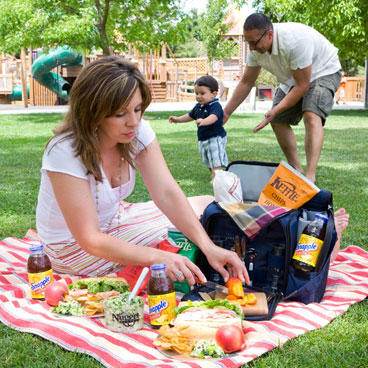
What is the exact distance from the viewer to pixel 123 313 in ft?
7.48

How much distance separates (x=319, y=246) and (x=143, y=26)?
40.9ft

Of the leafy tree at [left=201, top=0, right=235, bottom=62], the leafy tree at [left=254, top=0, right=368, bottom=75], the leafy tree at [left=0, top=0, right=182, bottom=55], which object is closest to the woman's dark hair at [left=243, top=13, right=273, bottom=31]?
the leafy tree at [left=0, top=0, right=182, bottom=55]

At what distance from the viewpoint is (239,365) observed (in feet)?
6.55

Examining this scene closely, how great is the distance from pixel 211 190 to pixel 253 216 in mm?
2595

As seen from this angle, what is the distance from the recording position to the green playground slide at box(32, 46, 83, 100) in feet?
62.6

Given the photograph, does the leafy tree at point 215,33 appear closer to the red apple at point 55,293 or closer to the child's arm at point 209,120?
the child's arm at point 209,120

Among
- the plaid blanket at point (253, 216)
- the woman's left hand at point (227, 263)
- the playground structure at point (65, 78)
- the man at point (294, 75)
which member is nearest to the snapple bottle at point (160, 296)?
the woman's left hand at point (227, 263)

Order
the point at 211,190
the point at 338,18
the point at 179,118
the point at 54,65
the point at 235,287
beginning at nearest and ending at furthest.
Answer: the point at 235,287, the point at 211,190, the point at 179,118, the point at 338,18, the point at 54,65

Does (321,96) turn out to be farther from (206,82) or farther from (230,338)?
(230,338)

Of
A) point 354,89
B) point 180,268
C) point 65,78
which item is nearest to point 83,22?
point 65,78

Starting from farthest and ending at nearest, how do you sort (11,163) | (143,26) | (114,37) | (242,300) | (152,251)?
1. (114,37)
2. (143,26)
3. (11,163)
4. (242,300)
5. (152,251)

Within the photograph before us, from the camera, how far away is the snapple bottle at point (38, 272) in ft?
8.59

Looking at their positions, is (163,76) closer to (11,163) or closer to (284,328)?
(11,163)

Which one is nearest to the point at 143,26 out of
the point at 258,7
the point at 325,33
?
the point at 325,33
